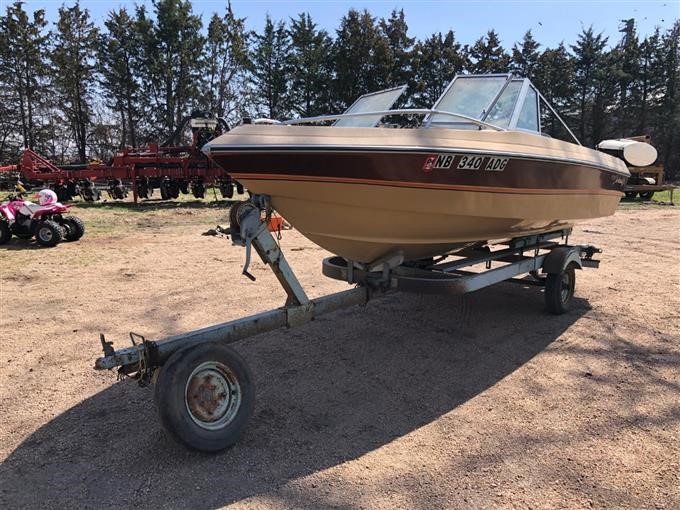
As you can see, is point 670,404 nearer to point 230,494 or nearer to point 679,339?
point 679,339

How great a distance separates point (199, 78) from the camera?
32.9 meters

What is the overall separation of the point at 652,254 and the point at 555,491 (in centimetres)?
653

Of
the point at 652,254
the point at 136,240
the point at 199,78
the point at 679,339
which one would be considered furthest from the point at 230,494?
the point at 199,78

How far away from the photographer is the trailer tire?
771 cm

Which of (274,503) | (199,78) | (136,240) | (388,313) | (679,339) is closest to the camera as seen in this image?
(274,503)

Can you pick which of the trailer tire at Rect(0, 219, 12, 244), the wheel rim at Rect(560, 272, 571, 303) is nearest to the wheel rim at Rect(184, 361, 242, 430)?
the wheel rim at Rect(560, 272, 571, 303)

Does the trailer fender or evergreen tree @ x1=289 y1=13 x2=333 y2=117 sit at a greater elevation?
evergreen tree @ x1=289 y1=13 x2=333 y2=117

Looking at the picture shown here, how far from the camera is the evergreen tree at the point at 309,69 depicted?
3058 centimetres

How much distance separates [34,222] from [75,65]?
27.6 metres

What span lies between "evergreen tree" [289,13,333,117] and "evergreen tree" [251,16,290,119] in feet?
1.82

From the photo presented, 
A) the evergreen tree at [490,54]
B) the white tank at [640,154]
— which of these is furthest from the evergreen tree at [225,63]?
the white tank at [640,154]

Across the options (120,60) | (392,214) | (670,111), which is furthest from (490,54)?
(392,214)

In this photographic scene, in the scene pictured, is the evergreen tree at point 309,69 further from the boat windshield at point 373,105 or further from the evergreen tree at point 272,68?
the boat windshield at point 373,105

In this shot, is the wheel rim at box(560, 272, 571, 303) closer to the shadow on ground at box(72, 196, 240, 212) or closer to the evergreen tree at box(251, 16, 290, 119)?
the shadow on ground at box(72, 196, 240, 212)
